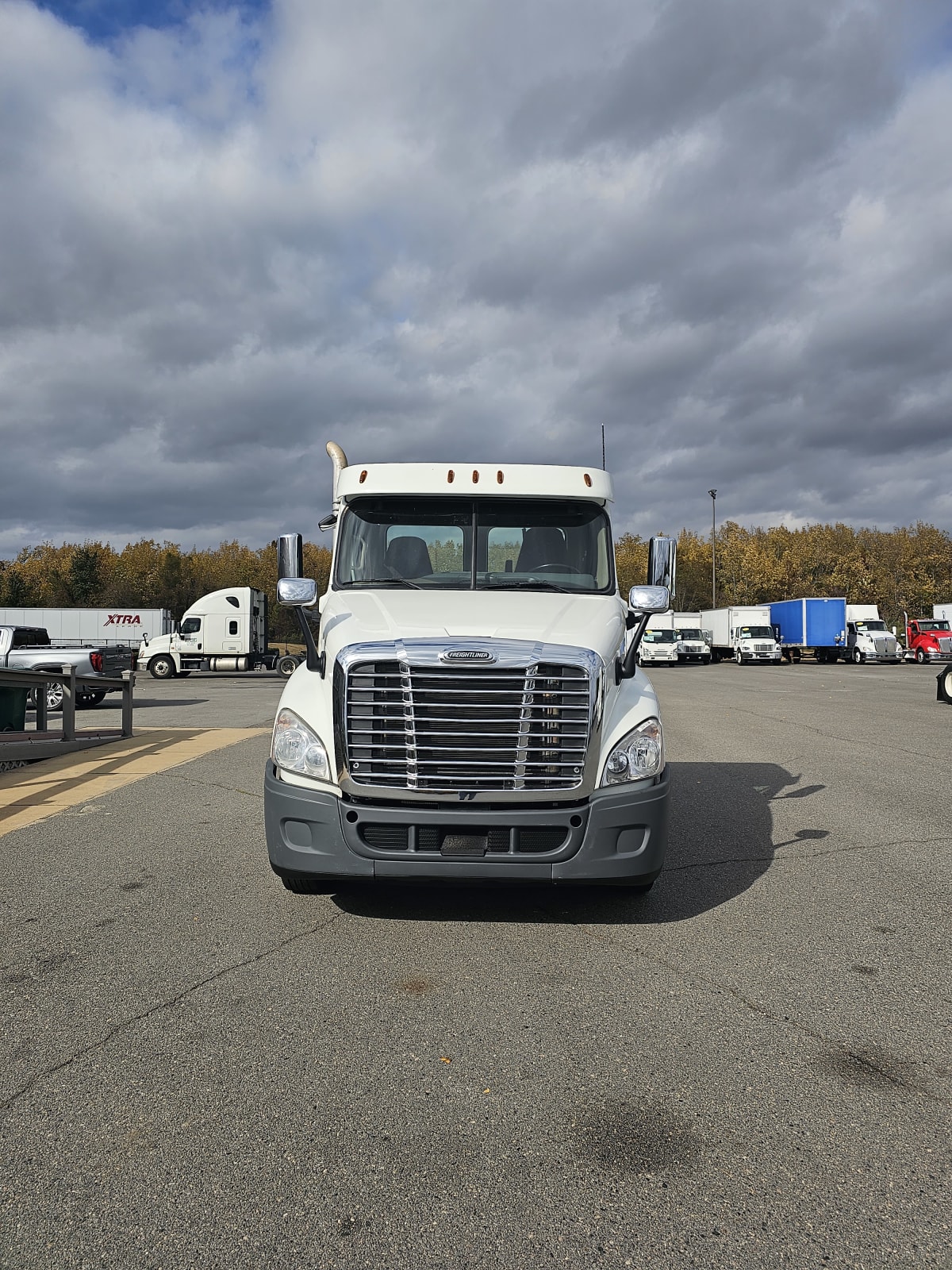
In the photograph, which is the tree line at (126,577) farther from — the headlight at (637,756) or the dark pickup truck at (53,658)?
the headlight at (637,756)

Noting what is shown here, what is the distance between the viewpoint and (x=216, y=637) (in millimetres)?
35969

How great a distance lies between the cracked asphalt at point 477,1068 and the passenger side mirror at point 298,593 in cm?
171

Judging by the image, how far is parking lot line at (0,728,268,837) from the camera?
8359 millimetres

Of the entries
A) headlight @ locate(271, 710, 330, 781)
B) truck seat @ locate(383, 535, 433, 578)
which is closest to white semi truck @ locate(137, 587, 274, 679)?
truck seat @ locate(383, 535, 433, 578)

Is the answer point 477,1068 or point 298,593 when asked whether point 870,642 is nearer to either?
point 298,593

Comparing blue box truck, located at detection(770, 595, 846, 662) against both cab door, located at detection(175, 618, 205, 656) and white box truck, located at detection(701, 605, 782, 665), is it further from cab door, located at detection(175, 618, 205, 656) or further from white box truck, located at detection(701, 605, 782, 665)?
cab door, located at detection(175, 618, 205, 656)

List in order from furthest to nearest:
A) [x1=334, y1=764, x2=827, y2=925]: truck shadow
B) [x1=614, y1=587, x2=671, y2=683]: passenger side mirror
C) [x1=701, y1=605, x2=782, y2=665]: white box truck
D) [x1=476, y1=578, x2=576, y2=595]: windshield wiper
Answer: [x1=701, y1=605, x2=782, y2=665]: white box truck
[x1=476, y1=578, x2=576, y2=595]: windshield wiper
[x1=614, y1=587, x2=671, y2=683]: passenger side mirror
[x1=334, y1=764, x2=827, y2=925]: truck shadow

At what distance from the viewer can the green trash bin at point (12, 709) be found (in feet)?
39.6

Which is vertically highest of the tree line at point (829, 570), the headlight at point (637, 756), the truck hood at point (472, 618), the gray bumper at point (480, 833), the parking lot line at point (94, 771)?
the tree line at point (829, 570)

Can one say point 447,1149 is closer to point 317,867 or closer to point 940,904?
point 317,867

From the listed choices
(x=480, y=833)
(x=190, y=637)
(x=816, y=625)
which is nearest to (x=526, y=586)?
(x=480, y=833)

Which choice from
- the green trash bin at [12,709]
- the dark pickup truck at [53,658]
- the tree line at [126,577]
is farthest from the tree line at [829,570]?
the green trash bin at [12,709]

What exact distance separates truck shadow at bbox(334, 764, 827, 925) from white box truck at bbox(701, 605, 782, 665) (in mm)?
39852

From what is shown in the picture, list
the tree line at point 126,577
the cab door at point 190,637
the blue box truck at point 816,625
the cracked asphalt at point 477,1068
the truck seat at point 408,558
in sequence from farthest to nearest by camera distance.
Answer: the tree line at point 126,577
the blue box truck at point 816,625
the cab door at point 190,637
the truck seat at point 408,558
the cracked asphalt at point 477,1068
